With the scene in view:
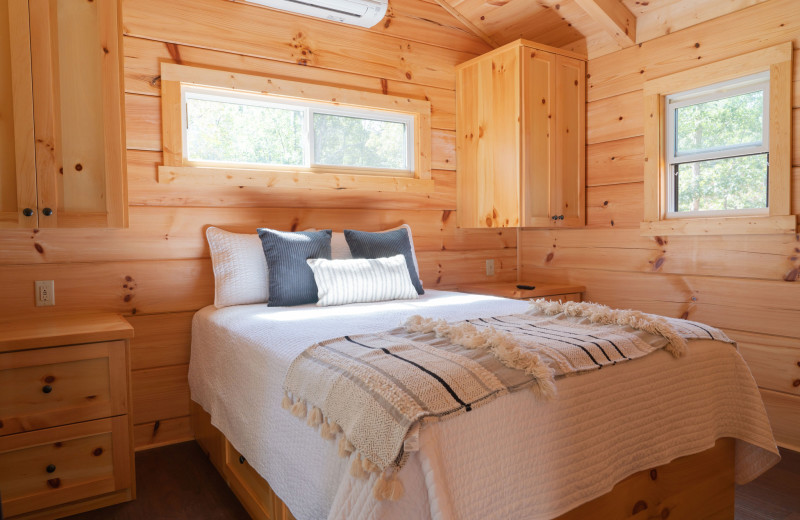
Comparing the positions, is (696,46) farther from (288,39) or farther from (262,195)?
(262,195)

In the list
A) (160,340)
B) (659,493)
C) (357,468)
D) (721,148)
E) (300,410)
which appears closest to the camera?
(357,468)

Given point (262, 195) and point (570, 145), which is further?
point (570, 145)

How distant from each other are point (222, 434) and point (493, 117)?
234cm

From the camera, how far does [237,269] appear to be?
2582 millimetres

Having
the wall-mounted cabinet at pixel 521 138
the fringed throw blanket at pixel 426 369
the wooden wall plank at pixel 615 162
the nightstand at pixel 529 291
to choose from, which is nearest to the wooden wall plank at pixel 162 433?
the fringed throw blanket at pixel 426 369

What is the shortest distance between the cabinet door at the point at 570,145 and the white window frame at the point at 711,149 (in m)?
0.54

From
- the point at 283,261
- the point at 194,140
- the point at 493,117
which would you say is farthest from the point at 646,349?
the point at 194,140

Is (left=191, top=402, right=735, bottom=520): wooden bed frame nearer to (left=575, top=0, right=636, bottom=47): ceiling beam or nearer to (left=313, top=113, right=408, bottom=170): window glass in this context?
(left=313, top=113, right=408, bottom=170): window glass

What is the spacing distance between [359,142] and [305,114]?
1.23 feet

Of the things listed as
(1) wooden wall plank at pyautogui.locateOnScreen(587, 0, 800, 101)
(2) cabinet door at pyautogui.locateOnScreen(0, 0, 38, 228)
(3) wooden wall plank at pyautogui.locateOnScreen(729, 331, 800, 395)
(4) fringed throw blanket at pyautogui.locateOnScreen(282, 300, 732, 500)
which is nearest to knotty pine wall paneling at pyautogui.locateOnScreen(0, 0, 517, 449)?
(2) cabinet door at pyautogui.locateOnScreen(0, 0, 38, 228)

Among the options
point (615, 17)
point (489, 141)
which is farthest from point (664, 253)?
point (615, 17)

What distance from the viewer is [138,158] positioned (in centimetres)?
258

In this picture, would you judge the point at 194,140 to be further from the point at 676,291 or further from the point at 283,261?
the point at 676,291

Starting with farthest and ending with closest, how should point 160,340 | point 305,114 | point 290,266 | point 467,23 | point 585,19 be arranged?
1. point 467,23
2. point 585,19
3. point 305,114
4. point 160,340
5. point 290,266
